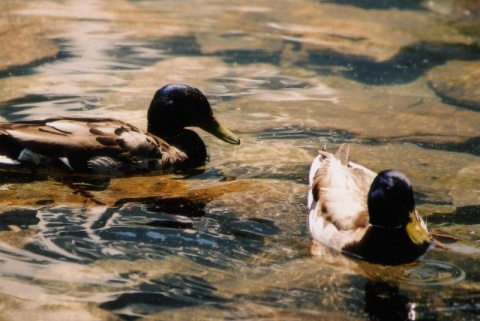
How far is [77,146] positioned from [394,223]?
8.35 ft

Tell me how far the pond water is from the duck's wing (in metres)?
0.15

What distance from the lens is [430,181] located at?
753 cm

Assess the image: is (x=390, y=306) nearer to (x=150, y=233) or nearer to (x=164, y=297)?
(x=164, y=297)

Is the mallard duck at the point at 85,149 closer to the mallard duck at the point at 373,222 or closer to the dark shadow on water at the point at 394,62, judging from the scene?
the mallard duck at the point at 373,222

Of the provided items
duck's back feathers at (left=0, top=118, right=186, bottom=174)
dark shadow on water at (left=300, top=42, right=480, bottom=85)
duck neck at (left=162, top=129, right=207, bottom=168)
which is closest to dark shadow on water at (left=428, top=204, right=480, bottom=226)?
duck neck at (left=162, top=129, right=207, bottom=168)

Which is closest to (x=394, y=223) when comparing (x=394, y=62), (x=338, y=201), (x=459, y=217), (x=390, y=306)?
(x=338, y=201)

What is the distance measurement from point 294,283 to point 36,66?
218 inches

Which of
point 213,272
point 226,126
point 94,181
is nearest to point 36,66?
point 226,126

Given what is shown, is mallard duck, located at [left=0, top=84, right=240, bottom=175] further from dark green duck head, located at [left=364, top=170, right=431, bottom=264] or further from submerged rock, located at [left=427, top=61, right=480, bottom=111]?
submerged rock, located at [left=427, top=61, right=480, bottom=111]

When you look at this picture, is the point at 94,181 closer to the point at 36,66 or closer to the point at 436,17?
the point at 36,66

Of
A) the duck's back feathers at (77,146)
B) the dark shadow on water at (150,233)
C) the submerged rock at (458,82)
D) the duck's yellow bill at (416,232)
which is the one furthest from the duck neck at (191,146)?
the submerged rock at (458,82)

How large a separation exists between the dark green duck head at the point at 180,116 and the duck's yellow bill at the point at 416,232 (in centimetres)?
227

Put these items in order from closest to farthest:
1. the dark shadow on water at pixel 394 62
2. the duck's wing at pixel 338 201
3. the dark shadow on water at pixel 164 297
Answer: the dark shadow on water at pixel 164 297
the duck's wing at pixel 338 201
the dark shadow on water at pixel 394 62

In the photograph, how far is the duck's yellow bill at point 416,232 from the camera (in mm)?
6133
